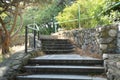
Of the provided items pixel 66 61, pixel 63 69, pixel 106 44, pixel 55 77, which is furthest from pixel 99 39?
pixel 55 77

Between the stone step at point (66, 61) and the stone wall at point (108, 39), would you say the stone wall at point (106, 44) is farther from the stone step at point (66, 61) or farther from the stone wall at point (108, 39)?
the stone step at point (66, 61)

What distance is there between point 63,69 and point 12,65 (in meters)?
1.30

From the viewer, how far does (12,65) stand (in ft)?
18.8

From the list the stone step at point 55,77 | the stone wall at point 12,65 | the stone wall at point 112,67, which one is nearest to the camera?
the stone wall at point 112,67

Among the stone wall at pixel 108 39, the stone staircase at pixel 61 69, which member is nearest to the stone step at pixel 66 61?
the stone staircase at pixel 61 69

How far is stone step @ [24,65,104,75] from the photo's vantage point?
5575mm

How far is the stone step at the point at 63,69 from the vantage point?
220 inches

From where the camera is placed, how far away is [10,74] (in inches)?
212

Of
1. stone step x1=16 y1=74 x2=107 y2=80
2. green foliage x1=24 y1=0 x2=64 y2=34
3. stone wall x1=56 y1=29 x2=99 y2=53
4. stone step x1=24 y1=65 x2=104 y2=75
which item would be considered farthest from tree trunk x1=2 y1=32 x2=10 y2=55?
green foliage x1=24 y1=0 x2=64 y2=34

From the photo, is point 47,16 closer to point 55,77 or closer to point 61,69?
point 61,69

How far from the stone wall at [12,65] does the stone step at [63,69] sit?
0.87 feet

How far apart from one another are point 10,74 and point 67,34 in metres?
5.16

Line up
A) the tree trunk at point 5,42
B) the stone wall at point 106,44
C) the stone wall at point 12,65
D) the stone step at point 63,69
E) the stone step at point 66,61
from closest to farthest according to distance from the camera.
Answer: the stone wall at point 106,44 < the stone wall at point 12,65 < the stone step at point 63,69 < the stone step at point 66,61 < the tree trunk at point 5,42

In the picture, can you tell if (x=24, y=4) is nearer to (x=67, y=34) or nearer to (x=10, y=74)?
(x=67, y=34)
